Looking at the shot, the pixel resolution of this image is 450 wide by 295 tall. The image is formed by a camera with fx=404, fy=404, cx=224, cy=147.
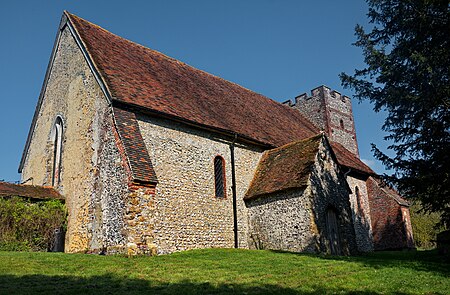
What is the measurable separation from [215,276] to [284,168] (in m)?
8.93

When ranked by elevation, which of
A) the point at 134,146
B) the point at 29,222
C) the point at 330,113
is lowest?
the point at 29,222

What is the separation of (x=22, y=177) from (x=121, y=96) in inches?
375

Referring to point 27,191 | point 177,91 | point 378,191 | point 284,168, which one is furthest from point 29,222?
point 378,191

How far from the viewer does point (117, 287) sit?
7711mm

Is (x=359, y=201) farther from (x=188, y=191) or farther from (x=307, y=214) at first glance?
(x=188, y=191)

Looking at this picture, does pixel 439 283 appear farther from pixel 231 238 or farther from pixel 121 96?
pixel 121 96

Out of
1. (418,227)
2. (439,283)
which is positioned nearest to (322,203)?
(439,283)

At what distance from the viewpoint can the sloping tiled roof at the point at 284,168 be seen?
16.2m

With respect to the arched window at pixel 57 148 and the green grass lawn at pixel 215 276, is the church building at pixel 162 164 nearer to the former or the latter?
the arched window at pixel 57 148

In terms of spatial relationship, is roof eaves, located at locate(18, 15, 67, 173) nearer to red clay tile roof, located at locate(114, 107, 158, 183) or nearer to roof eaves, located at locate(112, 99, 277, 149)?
roof eaves, located at locate(112, 99, 277, 149)

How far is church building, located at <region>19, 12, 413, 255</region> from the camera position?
1383 cm

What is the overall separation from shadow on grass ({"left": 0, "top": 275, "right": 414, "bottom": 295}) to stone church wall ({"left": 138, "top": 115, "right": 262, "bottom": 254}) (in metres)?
5.71

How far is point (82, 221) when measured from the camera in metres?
14.9

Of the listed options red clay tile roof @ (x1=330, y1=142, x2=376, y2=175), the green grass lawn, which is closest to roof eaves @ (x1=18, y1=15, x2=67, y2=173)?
the green grass lawn
